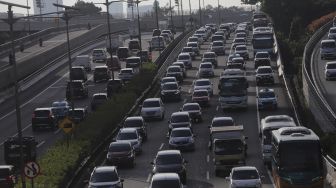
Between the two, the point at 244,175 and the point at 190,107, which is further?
the point at 190,107

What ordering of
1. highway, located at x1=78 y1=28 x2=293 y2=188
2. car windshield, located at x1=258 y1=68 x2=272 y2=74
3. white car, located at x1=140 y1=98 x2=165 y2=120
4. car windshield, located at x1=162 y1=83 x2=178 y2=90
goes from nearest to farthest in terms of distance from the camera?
highway, located at x1=78 y1=28 x2=293 y2=188
white car, located at x1=140 y1=98 x2=165 y2=120
car windshield, located at x1=162 y1=83 x2=178 y2=90
car windshield, located at x1=258 y1=68 x2=272 y2=74

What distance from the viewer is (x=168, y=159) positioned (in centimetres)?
4297

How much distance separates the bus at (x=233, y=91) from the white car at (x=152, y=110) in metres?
4.43

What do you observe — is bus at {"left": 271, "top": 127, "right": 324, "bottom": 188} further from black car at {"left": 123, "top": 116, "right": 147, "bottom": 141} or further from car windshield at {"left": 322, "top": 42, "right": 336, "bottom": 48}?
car windshield at {"left": 322, "top": 42, "right": 336, "bottom": 48}

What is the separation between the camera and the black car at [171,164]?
139 feet

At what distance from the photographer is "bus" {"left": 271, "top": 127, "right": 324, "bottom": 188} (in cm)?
3684

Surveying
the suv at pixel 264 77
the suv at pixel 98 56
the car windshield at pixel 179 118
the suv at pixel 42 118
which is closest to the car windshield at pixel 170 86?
the suv at pixel 264 77

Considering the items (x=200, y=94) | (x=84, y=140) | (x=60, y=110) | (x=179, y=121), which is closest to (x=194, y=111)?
(x=179, y=121)

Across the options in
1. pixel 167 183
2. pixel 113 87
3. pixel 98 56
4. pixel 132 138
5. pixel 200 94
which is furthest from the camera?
pixel 98 56

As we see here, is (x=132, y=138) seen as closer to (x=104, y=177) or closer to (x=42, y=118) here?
(x=104, y=177)

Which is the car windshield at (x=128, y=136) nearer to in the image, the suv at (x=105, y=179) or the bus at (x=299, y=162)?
the suv at (x=105, y=179)

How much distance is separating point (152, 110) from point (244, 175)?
26.5 meters

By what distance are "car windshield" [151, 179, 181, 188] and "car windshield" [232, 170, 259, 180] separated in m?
3.03

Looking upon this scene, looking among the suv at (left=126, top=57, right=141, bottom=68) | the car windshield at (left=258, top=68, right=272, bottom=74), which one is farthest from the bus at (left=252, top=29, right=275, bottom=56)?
the car windshield at (left=258, top=68, right=272, bottom=74)
